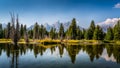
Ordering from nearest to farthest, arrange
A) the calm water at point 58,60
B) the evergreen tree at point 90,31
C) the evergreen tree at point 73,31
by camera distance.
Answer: the calm water at point 58,60 → the evergreen tree at point 90,31 → the evergreen tree at point 73,31

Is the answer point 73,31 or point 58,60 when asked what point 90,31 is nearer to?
point 73,31

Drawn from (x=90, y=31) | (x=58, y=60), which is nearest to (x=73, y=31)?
(x=90, y=31)

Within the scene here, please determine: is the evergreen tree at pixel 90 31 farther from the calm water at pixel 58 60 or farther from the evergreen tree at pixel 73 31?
the calm water at pixel 58 60

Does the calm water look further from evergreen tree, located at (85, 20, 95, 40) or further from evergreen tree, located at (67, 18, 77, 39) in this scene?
evergreen tree, located at (67, 18, 77, 39)

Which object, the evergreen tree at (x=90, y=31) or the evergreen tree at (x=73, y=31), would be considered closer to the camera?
the evergreen tree at (x=90, y=31)

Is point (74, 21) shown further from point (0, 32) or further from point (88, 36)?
point (0, 32)

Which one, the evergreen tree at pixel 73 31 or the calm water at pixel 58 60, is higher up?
the evergreen tree at pixel 73 31

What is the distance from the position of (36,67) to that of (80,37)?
452 feet

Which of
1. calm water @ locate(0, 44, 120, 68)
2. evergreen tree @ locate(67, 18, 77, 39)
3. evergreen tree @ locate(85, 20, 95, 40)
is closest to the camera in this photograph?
calm water @ locate(0, 44, 120, 68)

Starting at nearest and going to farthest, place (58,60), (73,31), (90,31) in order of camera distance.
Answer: (58,60), (90,31), (73,31)

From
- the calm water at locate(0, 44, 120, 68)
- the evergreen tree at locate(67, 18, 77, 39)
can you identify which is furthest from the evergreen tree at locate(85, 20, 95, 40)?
A: the calm water at locate(0, 44, 120, 68)

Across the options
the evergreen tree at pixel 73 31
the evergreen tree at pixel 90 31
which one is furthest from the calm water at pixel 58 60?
the evergreen tree at pixel 73 31

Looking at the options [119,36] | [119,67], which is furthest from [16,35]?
[119,36]

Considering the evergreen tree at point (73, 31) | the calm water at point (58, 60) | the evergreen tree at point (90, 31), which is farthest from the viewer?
the evergreen tree at point (73, 31)
